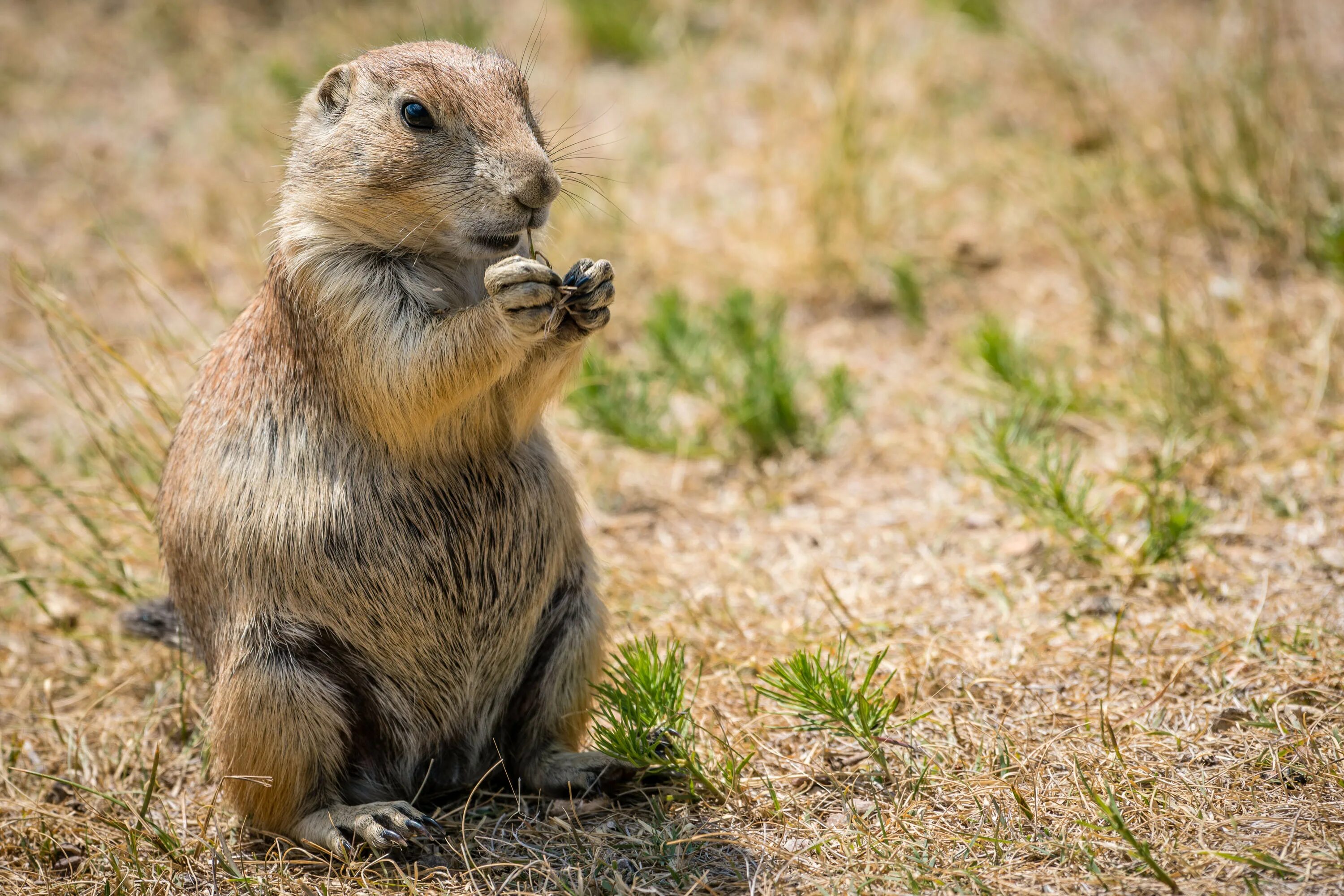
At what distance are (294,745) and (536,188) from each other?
1604mm

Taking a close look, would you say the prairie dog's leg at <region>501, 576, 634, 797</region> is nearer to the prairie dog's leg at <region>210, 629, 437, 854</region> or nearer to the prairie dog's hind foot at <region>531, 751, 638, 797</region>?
the prairie dog's hind foot at <region>531, 751, 638, 797</region>

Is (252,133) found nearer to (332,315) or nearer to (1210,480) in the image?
(332,315)

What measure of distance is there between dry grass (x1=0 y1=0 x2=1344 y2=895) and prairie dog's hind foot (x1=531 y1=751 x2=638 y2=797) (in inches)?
2.8

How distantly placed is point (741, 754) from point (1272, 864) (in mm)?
1414

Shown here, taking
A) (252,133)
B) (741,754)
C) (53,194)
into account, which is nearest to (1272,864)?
(741,754)

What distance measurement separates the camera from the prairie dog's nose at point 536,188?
294cm

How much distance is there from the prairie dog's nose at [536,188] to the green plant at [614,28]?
5.86 meters

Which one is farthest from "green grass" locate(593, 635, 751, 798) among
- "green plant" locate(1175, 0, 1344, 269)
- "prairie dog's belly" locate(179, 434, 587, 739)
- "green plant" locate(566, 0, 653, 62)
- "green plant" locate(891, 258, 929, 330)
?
"green plant" locate(566, 0, 653, 62)

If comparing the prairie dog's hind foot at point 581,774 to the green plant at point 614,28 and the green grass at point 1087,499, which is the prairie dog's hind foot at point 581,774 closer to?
the green grass at point 1087,499

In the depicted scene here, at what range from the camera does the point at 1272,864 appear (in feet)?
8.58

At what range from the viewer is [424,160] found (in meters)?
3.08

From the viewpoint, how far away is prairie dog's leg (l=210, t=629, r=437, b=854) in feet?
10.2

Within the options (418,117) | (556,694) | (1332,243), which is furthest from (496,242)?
(1332,243)

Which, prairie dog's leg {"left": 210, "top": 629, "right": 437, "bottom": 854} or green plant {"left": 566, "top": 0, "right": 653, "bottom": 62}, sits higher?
green plant {"left": 566, "top": 0, "right": 653, "bottom": 62}
